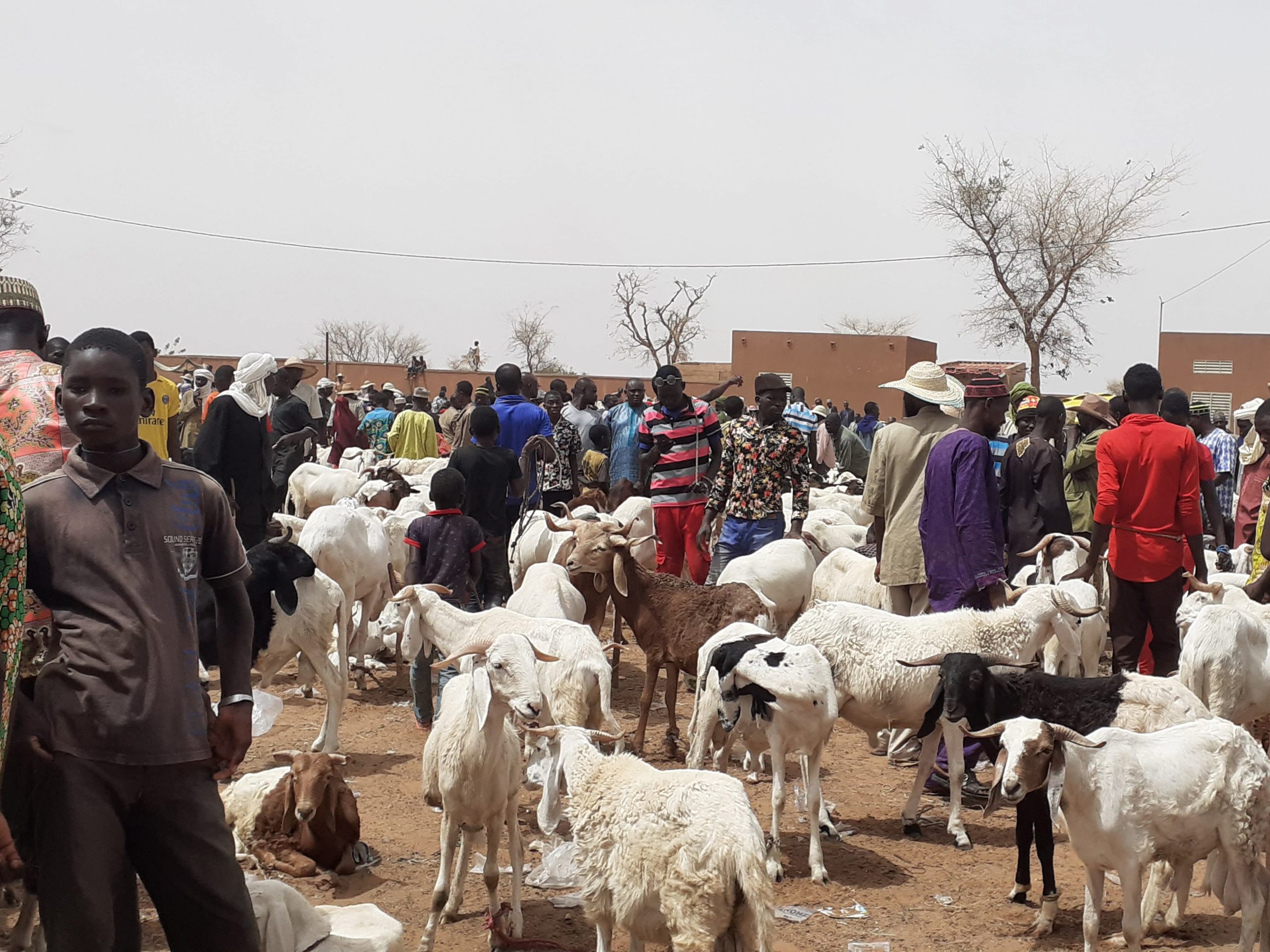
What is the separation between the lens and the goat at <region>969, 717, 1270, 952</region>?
450 cm

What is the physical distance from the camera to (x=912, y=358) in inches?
1713

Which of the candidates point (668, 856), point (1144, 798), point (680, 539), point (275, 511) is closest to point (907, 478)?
point (680, 539)

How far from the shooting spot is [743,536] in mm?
8742

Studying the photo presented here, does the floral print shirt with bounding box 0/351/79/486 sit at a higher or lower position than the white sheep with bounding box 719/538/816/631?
higher

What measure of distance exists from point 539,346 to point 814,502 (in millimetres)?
59427

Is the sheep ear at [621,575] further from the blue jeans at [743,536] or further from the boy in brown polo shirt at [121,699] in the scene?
the boy in brown polo shirt at [121,699]

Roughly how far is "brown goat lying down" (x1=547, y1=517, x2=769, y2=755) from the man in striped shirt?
4.07ft

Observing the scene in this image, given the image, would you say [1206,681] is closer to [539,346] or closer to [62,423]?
[62,423]

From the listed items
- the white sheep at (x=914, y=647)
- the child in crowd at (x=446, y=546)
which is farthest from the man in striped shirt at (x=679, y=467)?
the white sheep at (x=914, y=647)

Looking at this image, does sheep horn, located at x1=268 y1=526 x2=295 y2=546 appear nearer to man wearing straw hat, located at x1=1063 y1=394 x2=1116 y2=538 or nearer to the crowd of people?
the crowd of people

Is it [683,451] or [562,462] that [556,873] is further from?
[562,462]

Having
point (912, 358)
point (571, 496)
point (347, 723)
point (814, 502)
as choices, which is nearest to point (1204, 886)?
point (347, 723)

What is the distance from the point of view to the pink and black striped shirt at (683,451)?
894cm

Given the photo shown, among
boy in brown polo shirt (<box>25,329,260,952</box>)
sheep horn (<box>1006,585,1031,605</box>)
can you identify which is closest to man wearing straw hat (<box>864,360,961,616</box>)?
sheep horn (<box>1006,585,1031,605</box>)
